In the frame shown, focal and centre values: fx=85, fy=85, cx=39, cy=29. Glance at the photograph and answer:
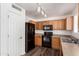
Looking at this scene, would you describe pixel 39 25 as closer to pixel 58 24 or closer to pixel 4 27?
pixel 58 24

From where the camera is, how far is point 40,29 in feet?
22.4

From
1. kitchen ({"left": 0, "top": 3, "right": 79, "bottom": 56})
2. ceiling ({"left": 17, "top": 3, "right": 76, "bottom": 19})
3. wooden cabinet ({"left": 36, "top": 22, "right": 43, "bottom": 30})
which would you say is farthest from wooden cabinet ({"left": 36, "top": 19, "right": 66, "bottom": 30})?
ceiling ({"left": 17, "top": 3, "right": 76, "bottom": 19})

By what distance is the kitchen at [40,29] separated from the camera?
2773 millimetres

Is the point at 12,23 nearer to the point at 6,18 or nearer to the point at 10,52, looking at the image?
the point at 6,18

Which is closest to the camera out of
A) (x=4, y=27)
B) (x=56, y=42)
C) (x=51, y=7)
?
(x=4, y=27)

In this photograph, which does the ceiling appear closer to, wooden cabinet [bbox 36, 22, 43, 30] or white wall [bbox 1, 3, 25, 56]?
white wall [bbox 1, 3, 25, 56]

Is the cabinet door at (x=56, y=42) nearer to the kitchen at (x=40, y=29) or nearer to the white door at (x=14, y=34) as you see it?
the kitchen at (x=40, y=29)

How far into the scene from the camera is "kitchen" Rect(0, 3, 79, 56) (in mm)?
2773

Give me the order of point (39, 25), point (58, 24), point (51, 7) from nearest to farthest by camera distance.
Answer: point (51, 7) → point (58, 24) → point (39, 25)

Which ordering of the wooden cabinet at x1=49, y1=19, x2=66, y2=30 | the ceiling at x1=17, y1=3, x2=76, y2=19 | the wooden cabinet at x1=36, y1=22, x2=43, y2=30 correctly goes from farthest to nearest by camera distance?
the wooden cabinet at x1=36, y1=22, x2=43, y2=30 < the wooden cabinet at x1=49, y1=19, x2=66, y2=30 < the ceiling at x1=17, y1=3, x2=76, y2=19

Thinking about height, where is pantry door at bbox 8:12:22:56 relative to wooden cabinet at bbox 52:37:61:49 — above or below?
above

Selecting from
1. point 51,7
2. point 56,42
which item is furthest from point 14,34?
point 56,42

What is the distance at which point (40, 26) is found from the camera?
6.71 meters

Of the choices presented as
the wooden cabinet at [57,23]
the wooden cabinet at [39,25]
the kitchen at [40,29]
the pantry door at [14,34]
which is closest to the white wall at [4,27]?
the kitchen at [40,29]
